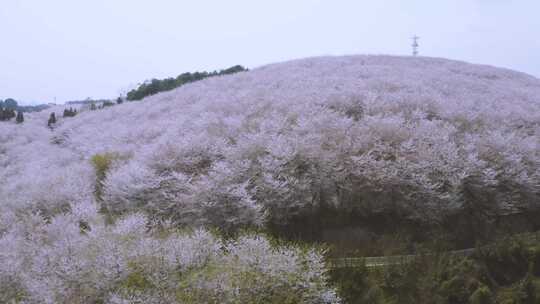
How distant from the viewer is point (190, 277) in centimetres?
582

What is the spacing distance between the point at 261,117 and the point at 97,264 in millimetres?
7892

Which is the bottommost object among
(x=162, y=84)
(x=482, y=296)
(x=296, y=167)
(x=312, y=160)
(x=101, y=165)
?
(x=482, y=296)

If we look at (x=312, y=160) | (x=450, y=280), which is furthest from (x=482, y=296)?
(x=312, y=160)

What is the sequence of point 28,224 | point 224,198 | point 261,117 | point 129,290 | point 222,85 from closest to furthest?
point 129,290
point 224,198
point 28,224
point 261,117
point 222,85

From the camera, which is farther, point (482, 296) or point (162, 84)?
point (162, 84)

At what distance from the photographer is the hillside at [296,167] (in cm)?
891

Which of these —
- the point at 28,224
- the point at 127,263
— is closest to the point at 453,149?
the point at 127,263

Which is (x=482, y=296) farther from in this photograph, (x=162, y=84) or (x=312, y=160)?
(x=162, y=84)

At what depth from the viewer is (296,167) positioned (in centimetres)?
955

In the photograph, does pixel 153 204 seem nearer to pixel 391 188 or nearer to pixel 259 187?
pixel 259 187

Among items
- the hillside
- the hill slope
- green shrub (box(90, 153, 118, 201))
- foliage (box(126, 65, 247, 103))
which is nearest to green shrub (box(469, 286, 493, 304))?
Answer: the hillside

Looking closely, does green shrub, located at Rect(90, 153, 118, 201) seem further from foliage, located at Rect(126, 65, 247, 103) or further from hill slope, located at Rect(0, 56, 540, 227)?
foliage, located at Rect(126, 65, 247, 103)

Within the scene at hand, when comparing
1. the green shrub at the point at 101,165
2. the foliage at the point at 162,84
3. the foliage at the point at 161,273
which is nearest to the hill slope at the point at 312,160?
the green shrub at the point at 101,165

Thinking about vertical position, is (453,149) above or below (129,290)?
above
